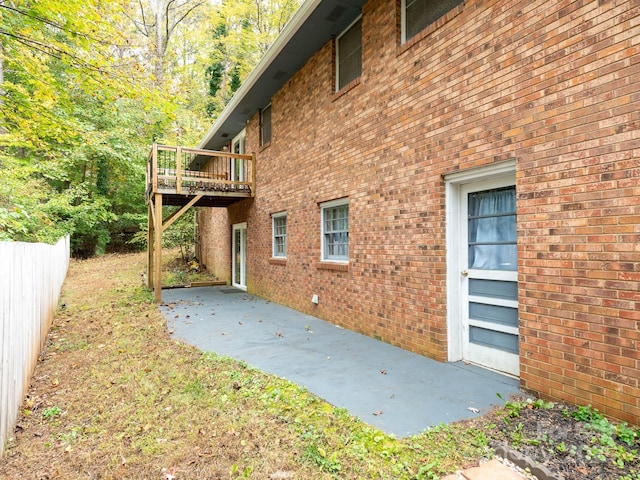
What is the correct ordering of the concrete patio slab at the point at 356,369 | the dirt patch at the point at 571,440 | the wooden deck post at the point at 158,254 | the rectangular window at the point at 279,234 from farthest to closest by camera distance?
the rectangular window at the point at 279,234
the wooden deck post at the point at 158,254
the concrete patio slab at the point at 356,369
the dirt patch at the point at 571,440

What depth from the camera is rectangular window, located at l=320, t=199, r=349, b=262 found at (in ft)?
22.4

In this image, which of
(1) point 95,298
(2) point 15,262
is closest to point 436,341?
(2) point 15,262

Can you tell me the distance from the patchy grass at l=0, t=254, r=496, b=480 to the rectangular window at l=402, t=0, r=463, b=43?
477cm

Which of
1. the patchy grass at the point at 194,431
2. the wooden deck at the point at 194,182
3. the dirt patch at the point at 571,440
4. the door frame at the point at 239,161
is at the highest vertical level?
the door frame at the point at 239,161

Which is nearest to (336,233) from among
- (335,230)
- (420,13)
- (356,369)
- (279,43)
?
(335,230)

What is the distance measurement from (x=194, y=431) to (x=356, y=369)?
1988 millimetres

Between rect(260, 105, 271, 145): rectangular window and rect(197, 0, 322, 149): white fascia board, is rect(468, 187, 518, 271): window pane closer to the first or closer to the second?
rect(197, 0, 322, 149): white fascia board

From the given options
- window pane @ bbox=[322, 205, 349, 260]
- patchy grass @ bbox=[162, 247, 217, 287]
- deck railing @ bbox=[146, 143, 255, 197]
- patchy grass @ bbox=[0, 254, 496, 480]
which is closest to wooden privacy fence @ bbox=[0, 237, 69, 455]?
patchy grass @ bbox=[0, 254, 496, 480]

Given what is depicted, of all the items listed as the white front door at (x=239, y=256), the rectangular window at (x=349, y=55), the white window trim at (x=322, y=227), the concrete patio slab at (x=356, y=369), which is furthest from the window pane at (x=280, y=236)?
the rectangular window at (x=349, y=55)

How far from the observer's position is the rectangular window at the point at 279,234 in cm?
940

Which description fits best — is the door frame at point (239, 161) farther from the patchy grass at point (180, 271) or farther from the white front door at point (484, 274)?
the white front door at point (484, 274)

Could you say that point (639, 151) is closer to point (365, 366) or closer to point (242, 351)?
point (365, 366)

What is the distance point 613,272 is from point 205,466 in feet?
11.2

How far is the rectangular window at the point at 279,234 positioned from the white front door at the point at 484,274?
541 centimetres
